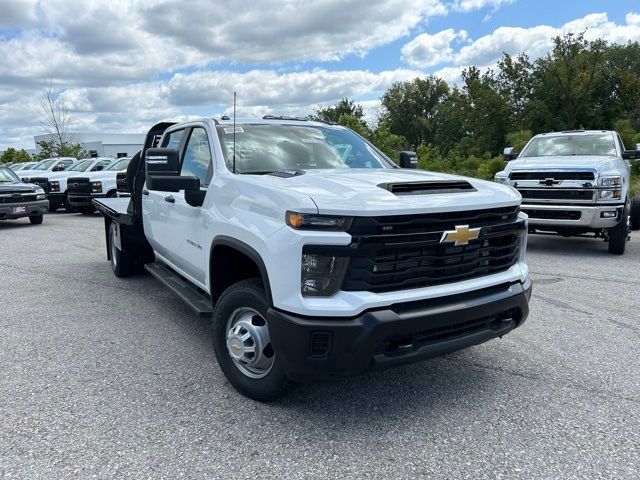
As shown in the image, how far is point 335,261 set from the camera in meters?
2.77

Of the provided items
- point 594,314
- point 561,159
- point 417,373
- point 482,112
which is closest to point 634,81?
point 482,112

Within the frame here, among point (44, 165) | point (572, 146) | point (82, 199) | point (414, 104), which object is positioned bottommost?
point (82, 199)

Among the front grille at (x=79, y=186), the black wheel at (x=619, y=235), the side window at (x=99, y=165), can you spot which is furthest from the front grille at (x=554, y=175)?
the side window at (x=99, y=165)

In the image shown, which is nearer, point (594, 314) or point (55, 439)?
point (55, 439)

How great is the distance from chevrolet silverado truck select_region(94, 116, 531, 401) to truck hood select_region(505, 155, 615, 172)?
207 inches

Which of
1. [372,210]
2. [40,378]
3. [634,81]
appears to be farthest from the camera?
[634,81]

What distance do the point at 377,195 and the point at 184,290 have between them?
235 cm

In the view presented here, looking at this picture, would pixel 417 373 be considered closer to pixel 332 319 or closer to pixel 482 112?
pixel 332 319

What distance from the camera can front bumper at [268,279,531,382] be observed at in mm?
2734

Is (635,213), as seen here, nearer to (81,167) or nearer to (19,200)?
(19,200)

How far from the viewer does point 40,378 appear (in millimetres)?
3809

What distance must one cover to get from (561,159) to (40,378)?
8282mm

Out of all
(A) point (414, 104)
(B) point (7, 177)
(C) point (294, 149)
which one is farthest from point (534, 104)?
(C) point (294, 149)

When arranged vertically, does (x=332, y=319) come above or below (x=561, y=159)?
below
